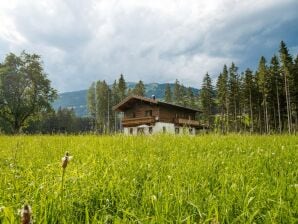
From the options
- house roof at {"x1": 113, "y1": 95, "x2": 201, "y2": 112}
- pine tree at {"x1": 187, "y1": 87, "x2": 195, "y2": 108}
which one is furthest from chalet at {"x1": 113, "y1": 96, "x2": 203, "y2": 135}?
pine tree at {"x1": 187, "y1": 87, "x2": 195, "y2": 108}

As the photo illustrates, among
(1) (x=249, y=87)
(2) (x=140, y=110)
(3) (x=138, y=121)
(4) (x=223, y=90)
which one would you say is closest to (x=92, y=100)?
(4) (x=223, y=90)

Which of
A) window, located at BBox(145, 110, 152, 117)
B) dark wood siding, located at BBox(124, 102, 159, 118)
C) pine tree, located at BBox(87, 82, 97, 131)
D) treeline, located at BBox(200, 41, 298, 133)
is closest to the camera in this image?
dark wood siding, located at BBox(124, 102, 159, 118)

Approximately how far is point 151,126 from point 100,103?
68.1 meters

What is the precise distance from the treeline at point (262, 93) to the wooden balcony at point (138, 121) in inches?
958

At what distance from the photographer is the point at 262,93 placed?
8606 cm

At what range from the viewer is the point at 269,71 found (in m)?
81.9

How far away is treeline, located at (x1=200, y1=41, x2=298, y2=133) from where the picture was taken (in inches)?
2965

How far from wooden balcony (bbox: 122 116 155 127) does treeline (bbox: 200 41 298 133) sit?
79.9 ft

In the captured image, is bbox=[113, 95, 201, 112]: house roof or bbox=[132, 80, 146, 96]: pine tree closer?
bbox=[113, 95, 201, 112]: house roof

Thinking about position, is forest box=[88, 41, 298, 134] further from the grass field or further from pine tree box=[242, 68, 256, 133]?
the grass field

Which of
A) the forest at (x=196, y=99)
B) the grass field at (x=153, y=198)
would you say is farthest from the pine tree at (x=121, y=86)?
the grass field at (x=153, y=198)

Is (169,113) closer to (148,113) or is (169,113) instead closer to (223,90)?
(148,113)

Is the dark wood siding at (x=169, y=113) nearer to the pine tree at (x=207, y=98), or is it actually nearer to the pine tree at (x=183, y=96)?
the pine tree at (x=207, y=98)

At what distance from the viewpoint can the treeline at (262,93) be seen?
Result: 7531cm
